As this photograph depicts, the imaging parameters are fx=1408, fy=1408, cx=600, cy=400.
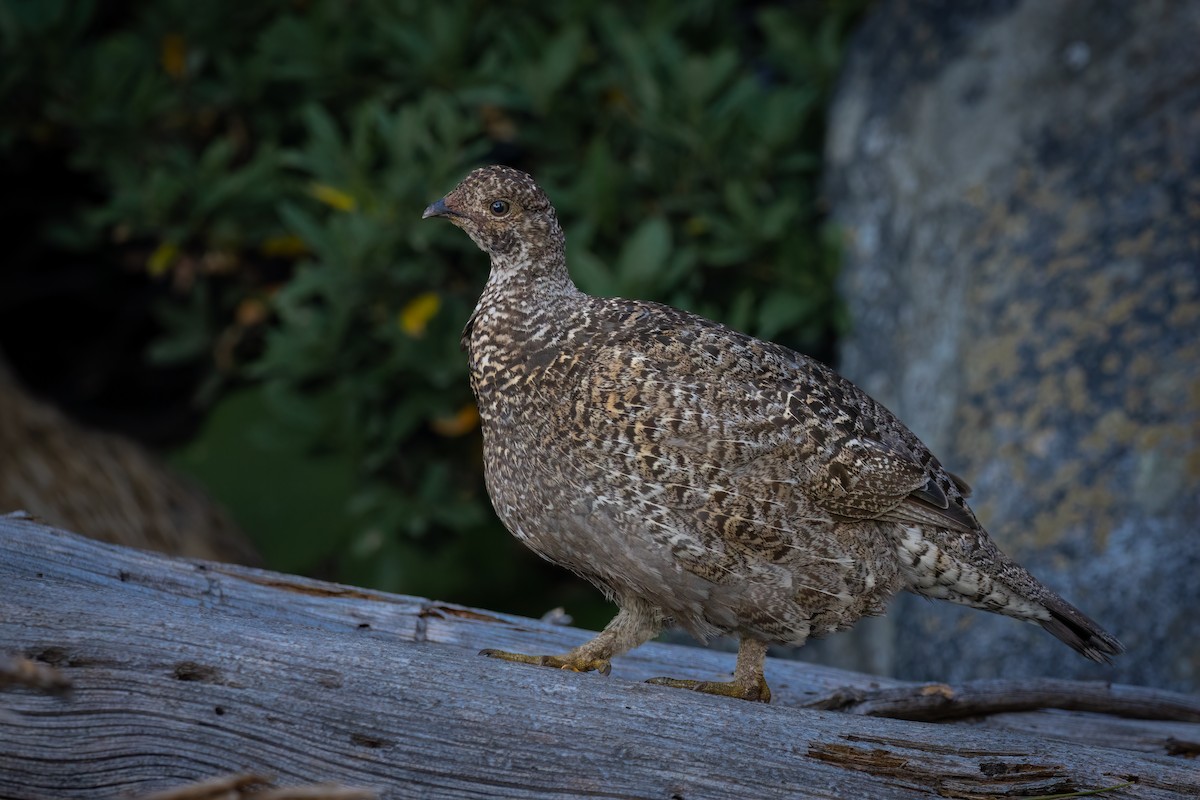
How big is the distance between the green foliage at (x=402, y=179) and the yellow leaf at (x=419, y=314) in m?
0.01

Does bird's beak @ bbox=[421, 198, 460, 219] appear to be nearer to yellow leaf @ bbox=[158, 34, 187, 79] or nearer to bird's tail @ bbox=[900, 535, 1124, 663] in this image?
bird's tail @ bbox=[900, 535, 1124, 663]

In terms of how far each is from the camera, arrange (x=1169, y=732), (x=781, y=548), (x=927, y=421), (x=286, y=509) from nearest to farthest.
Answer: (x=781, y=548) < (x=1169, y=732) < (x=927, y=421) < (x=286, y=509)

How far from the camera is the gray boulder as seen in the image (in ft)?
17.3

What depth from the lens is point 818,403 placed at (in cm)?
389

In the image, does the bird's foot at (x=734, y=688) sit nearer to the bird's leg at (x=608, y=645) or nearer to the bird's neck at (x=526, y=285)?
the bird's leg at (x=608, y=645)

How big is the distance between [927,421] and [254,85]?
12.0 ft

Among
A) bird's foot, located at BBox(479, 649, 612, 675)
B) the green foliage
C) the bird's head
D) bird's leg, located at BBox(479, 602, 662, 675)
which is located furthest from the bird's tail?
the green foliage

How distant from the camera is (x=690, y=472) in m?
3.63

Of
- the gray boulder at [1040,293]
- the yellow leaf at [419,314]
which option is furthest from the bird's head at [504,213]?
the gray boulder at [1040,293]

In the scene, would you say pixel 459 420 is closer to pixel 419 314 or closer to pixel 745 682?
pixel 419 314

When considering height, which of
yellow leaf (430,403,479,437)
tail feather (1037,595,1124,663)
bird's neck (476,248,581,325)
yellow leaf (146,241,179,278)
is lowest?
tail feather (1037,595,1124,663)

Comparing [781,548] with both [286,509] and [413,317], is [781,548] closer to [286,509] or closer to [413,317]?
[413,317]

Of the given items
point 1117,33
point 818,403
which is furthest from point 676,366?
point 1117,33

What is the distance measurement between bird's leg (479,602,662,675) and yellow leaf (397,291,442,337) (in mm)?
2406
